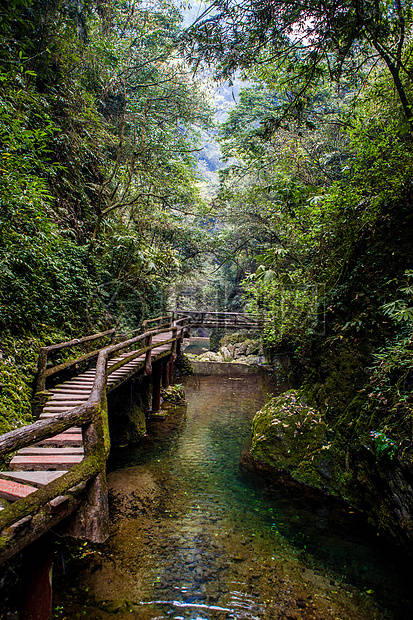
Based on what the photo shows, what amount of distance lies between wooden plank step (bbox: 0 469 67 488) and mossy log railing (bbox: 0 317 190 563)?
Result: 0.14 metres

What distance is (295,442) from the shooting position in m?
6.73

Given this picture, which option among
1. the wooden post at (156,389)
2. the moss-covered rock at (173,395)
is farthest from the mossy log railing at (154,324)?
the moss-covered rock at (173,395)

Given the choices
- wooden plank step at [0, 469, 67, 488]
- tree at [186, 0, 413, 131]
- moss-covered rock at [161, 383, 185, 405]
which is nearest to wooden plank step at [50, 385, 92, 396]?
wooden plank step at [0, 469, 67, 488]

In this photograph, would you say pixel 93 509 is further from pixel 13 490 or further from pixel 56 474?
pixel 13 490

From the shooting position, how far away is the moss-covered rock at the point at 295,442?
616 centimetres

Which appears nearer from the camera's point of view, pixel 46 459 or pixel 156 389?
pixel 46 459

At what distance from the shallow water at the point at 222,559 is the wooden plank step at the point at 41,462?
1.49 metres

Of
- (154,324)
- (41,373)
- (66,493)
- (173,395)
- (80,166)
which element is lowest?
(173,395)

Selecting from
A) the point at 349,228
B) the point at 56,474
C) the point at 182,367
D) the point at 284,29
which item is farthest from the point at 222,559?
the point at 182,367

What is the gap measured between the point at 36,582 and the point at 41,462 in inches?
39.7

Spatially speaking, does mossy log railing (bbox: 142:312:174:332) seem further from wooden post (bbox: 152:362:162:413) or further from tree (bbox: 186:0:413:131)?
tree (bbox: 186:0:413:131)

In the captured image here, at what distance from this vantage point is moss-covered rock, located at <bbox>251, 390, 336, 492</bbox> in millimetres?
6156

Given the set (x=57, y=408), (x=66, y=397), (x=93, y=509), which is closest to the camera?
(x=93, y=509)

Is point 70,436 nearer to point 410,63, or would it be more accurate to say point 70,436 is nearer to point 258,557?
point 258,557
